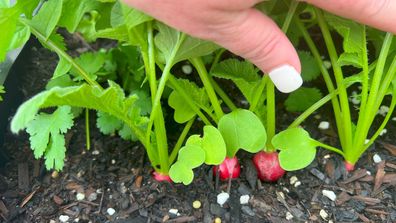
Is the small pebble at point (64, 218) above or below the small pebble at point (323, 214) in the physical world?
above

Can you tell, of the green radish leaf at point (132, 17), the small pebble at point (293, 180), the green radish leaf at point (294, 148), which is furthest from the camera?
the small pebble at point (293, 180)

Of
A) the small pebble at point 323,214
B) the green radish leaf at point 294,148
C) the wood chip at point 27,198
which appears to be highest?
the green radish leaf at point 294,148

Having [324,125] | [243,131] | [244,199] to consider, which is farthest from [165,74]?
[324,125]

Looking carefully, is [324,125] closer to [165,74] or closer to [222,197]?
[222,197]

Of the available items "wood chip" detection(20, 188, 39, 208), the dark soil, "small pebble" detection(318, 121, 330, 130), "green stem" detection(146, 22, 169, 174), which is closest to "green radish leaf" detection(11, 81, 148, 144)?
"green stem" detection(146, 22, 169, 174)

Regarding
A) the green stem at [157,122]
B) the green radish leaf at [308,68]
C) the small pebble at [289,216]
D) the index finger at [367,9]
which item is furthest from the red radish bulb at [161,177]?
the index finger at [367,9]

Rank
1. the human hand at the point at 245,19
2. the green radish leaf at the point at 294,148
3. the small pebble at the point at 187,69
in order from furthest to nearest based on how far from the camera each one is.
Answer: the small pebble at the point at 187,69, the green radish leaf at the point at 294,148, the human hand at the point at 245,19

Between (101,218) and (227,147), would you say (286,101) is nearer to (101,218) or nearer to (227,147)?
(227,147)

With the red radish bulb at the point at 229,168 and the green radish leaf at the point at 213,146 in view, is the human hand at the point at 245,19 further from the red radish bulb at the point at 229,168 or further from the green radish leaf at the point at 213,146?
the red radish bulb at the point at 229,168
